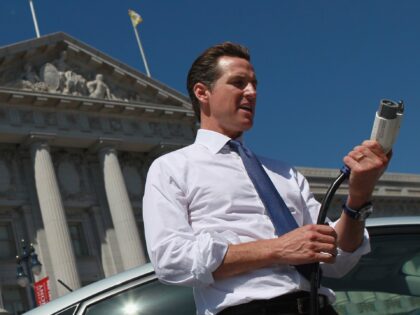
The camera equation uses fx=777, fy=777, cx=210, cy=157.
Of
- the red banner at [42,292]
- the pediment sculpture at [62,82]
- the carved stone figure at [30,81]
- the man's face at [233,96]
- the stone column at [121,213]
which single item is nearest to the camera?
the man's face at [233,96]

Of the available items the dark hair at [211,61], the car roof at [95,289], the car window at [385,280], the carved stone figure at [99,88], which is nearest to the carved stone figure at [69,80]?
the carved stone figure at [99,88]

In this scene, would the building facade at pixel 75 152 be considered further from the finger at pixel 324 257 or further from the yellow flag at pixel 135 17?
the finger at pixel 324 257

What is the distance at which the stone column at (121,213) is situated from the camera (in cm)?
3375

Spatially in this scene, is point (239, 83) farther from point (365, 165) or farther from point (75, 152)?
point (75, 152)

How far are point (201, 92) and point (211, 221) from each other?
56cm

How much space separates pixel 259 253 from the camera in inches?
101

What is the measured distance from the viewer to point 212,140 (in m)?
3.02

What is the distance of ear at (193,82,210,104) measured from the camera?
304cm

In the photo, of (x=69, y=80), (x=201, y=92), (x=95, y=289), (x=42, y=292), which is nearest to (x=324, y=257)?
(x=201, y=92)

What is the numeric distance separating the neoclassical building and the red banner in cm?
462

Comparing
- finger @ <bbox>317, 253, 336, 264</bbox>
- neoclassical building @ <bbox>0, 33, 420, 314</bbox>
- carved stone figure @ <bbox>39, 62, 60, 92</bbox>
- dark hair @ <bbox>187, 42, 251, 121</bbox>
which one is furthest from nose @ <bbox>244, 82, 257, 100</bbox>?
carved stone figure @ <bbox>39, 62, 60, 92</bbox>

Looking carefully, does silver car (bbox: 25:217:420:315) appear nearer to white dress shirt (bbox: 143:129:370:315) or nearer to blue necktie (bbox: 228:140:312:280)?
white dress shirt (bbox: 143:129:370:315)

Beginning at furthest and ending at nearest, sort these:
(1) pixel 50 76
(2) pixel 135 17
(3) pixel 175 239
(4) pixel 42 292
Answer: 1. (2) pixel 135 17
2. (1) pixel 50 76
3. (4) pixel 42 292
4. (3) pixel 175 239

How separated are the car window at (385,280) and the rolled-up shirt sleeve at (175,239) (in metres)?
1.23
